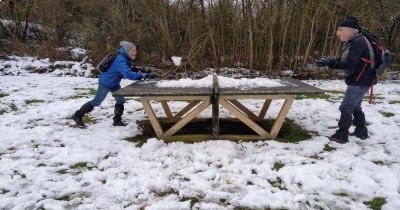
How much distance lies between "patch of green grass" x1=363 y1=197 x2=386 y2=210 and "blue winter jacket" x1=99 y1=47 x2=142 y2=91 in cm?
354

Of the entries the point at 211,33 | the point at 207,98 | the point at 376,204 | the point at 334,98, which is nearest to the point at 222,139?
the point at 207,98

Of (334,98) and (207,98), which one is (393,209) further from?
(334,98)

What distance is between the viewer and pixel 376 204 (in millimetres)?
3633

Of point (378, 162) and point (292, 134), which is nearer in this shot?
point (378, 162)

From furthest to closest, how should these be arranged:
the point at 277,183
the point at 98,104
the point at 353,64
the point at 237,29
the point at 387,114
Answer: the point at 237,29 < the point at 387,114 < the point at 98,104 < the point at 353,64 < the point at 277,183

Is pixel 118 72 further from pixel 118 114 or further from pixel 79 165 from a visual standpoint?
pixel 79 165

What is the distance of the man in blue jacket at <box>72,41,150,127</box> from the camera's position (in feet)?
19.2

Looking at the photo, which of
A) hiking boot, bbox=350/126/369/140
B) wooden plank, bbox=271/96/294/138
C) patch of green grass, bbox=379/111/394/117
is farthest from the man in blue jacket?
patch of green grass, bbox=379/111/394/117

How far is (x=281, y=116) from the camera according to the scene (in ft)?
17.7

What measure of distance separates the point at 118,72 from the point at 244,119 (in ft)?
7.29

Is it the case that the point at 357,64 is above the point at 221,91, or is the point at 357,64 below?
above

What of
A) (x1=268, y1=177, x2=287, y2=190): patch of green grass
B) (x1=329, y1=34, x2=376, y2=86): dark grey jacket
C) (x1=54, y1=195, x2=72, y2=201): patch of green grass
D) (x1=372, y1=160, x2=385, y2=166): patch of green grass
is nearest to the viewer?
(x1=54, y1=195, x2=72, y2=201): patch of green grass

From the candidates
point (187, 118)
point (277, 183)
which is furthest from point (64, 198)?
point (277, 183)

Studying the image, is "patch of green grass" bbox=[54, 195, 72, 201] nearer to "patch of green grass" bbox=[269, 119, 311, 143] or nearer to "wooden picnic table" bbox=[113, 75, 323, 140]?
"wooden picnic table" bbox=[113, 75, 323, 140]
